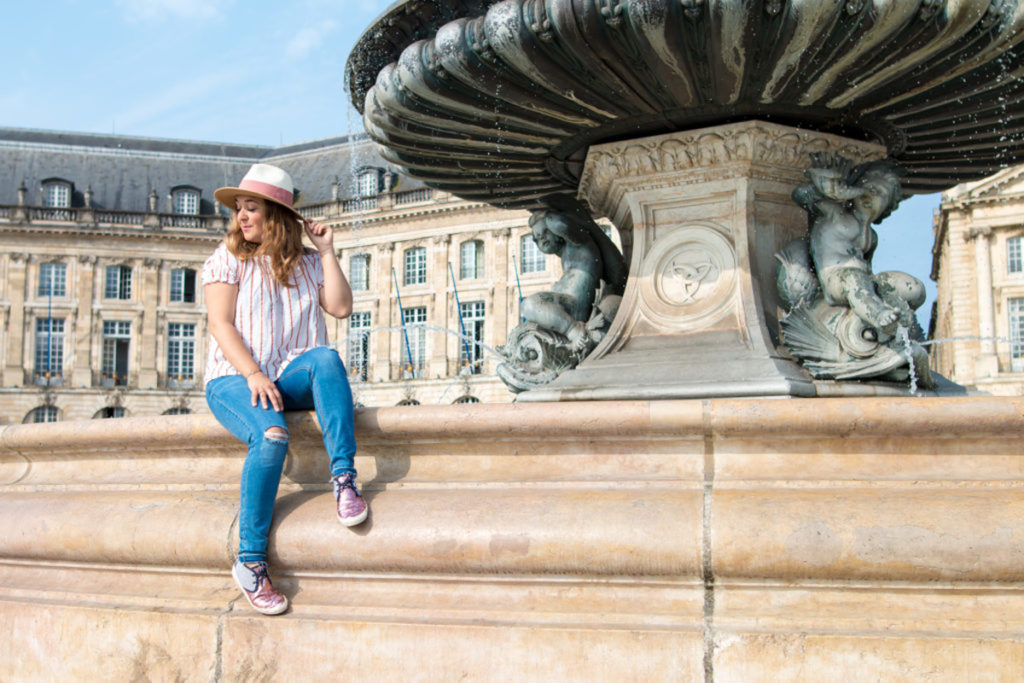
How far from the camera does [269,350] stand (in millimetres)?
3383

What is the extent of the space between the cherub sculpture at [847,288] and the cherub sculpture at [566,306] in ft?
A: 3.26

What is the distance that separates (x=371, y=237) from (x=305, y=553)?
152ft

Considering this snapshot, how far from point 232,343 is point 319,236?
0.49 meters

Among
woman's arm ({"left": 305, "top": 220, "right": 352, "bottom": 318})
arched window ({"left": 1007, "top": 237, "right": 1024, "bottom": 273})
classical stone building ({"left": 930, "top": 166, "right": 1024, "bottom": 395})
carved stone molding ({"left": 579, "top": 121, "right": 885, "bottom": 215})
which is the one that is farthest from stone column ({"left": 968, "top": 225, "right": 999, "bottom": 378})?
woman's arm ({"left": 305, "top": 220, "right": 352, "bottom": 318})

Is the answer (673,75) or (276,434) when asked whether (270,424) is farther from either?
(673,75)

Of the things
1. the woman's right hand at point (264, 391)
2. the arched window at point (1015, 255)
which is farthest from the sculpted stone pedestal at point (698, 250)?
the arched window at point (1015, 255)

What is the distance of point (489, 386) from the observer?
144ft

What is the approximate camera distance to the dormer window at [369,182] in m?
49.9

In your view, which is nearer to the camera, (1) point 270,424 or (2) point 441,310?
(1) point 270,424

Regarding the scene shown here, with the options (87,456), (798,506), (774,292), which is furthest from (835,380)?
(87,456)

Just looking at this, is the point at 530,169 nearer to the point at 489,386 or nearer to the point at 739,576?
the point at 739,576

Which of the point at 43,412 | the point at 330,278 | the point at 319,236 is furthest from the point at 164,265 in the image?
the point at 330,278

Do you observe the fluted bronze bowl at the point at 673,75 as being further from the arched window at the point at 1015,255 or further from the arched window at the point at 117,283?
the arched window at the point at 117,283

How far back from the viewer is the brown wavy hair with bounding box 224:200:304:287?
11.2 ft
